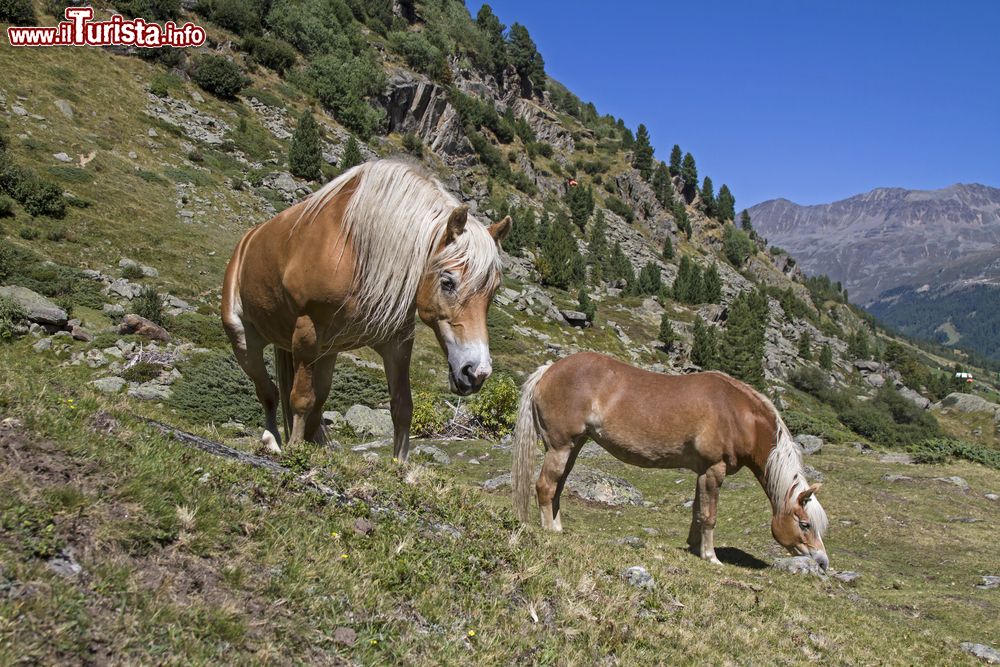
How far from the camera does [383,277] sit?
4.73 m

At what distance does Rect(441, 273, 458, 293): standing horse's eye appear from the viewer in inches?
181

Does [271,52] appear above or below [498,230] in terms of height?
above

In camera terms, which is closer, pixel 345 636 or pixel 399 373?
pixel 345 636

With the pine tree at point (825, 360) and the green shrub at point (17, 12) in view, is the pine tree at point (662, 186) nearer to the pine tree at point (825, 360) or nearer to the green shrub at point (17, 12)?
the pine tree at point (825, 360)

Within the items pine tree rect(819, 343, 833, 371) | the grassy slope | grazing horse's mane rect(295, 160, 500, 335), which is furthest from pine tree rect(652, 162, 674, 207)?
grazing horse's mane rect(295, 160, 500, 335)

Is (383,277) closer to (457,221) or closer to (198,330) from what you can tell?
(457,221)

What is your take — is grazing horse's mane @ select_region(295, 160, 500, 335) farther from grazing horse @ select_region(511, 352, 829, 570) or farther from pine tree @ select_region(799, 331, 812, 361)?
pine tree @ select_region(799, 331, 812, 361)

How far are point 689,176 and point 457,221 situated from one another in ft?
439

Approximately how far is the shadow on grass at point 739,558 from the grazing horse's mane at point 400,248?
21.9ft

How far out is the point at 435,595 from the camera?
3496 millimetres

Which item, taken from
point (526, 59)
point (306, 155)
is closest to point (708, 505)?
point (306, 155)

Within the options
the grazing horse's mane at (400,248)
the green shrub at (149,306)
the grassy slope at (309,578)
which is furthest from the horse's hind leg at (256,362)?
the green shrub at (149,306)

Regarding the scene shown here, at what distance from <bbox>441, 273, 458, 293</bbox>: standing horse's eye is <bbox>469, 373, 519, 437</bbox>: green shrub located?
16.3m

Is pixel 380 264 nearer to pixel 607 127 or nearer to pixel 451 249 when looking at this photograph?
pixel 451 249
